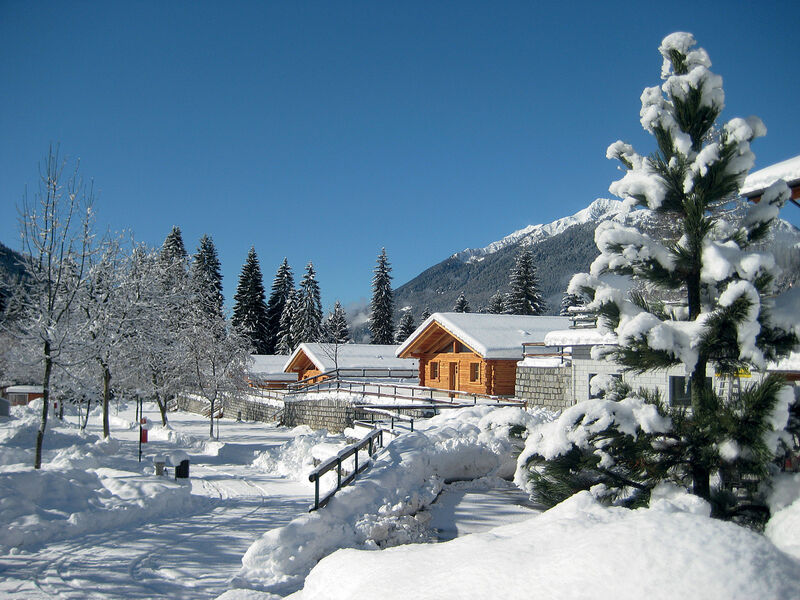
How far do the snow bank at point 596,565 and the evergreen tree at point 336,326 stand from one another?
6259cm

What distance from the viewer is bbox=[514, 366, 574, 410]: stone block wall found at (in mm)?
21734

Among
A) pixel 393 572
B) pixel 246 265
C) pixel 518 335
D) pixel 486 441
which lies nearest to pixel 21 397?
pixel 246 265

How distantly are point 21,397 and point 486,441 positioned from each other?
46016 millimetres

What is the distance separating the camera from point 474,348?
2820 cm

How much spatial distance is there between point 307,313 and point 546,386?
46249 millimetres

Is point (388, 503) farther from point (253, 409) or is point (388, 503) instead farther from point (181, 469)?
point (253, 409)

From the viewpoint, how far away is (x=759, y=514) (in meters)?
5.43

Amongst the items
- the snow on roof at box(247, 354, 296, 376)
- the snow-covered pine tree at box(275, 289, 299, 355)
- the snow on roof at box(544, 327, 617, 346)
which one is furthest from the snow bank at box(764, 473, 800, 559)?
the snow-covered pine tree at box(275, 289, 299, 355)

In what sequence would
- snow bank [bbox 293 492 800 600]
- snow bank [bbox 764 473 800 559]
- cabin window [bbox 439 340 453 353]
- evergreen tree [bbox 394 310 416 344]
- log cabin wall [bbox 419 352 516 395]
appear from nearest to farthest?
snow bank [bbox 293 492 800 600] < snow bank [bbox 764 473 800 559] < log cabin wall [bbox 419 352 516 395] < cabin window [bbox 439 340 453 353] < evergreen tree [bbox 394 310 416 344]

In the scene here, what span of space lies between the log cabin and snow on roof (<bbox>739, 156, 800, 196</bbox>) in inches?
1409

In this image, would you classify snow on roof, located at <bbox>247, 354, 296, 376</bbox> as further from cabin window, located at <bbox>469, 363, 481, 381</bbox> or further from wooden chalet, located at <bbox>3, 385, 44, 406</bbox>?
cabin window, located at <bbox>469, 363, 481, 381</bbox>

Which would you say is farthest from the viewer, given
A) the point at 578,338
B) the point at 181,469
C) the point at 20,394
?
the point at 20,394

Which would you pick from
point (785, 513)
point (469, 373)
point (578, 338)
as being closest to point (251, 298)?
point (469, 373)

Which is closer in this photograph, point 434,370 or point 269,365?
point 434,370
